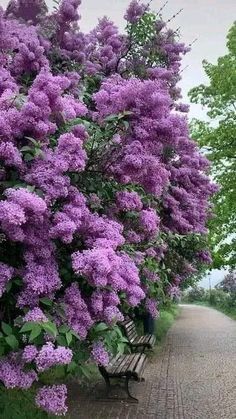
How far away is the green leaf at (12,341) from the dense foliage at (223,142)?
19105mm

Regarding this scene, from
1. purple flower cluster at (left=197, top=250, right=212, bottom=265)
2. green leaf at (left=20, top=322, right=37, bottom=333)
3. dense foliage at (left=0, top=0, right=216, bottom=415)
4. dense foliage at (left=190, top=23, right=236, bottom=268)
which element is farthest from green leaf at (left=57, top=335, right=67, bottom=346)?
dense foliage at (left=190, top=23, right=236, bottom=268)

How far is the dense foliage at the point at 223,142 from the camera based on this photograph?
892 inches

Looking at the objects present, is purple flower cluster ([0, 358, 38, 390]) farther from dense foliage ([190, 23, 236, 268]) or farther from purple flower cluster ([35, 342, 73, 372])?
dense foliage ([190, 23, 236, 268])

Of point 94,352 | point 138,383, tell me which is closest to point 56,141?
point 94,352

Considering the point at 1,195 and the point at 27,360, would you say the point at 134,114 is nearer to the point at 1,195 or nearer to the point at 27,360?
the point at 1,195

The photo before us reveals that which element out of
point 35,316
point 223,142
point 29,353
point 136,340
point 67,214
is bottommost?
point 29,353

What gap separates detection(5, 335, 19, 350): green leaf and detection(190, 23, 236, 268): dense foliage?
62.7 ft

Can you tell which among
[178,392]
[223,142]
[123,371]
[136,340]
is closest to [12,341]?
[123,371]

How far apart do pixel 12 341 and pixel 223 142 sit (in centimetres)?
1998

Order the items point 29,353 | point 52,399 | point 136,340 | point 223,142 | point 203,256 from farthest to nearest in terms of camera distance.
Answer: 1. point 223,142
2. point 203,256
3. point 136,340
4. point 52,399
5. point 29,353

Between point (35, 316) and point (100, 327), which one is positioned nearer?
point (35, 316)

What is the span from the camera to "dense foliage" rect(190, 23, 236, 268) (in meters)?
22.7

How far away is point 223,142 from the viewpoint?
2277 cm

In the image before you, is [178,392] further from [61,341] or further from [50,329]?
[50,329]
